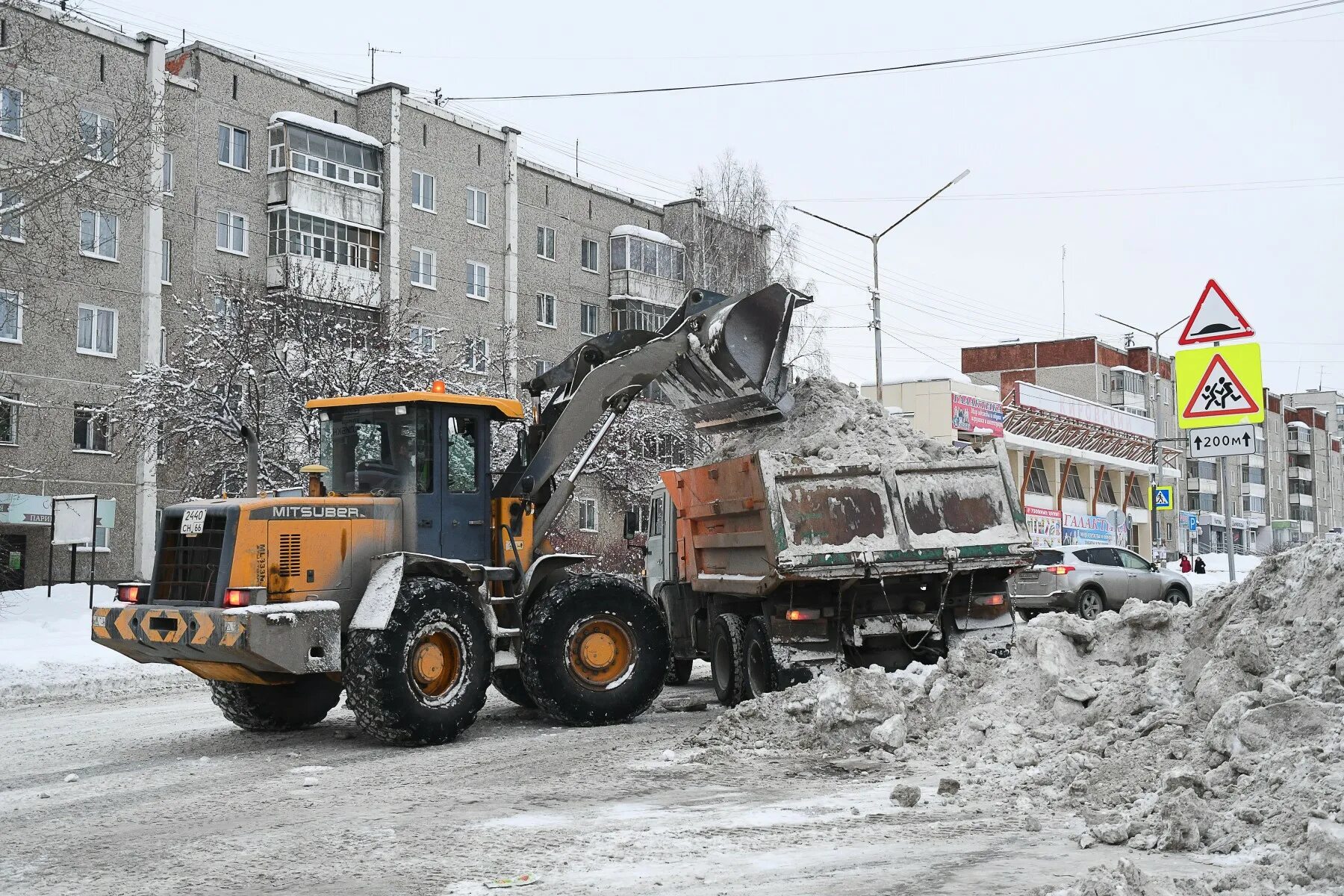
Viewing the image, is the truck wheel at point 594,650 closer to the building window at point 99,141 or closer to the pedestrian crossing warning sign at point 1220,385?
the pedestrian crossing warning sign at point 1220,385

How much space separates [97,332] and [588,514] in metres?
17.8

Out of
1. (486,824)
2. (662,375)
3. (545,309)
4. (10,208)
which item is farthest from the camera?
(545,309)

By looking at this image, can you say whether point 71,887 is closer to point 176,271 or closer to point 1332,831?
point 1332,831

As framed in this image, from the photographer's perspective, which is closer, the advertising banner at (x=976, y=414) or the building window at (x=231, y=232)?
the building window at (x=231, y=232)

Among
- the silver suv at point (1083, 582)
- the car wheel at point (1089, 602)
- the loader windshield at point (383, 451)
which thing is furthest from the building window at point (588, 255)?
the loader windshield at point (383, 451)

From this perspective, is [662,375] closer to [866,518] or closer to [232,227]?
[866,518]

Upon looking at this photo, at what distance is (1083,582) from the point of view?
76.8ft

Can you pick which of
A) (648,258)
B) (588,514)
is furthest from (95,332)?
(648,258)

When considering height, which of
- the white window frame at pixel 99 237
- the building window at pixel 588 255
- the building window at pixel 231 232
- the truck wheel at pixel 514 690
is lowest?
the truck wheel at pixel 514 690

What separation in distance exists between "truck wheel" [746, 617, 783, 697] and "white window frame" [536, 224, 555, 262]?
38.6 m

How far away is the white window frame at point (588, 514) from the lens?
46.7 meters

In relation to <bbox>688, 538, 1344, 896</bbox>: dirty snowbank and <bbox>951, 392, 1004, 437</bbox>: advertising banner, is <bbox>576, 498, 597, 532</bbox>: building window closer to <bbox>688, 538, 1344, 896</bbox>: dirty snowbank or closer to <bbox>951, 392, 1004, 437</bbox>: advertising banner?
<bbox>951, 392, 1004, 437</bbox>: advertising banner

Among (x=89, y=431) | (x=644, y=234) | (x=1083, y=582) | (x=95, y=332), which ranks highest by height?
(x=644, y=234)

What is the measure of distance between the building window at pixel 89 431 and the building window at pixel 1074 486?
4234 cm
